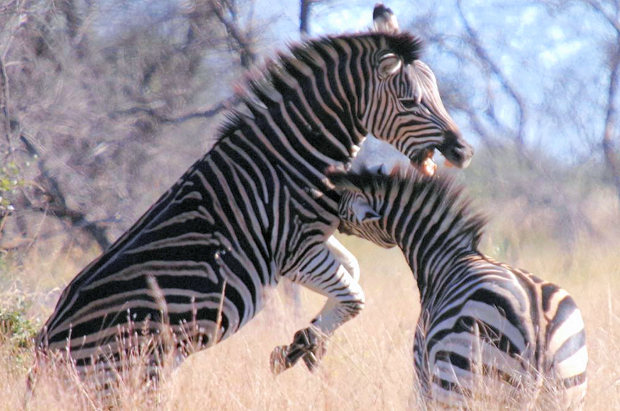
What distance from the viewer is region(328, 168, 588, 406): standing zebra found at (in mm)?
3505

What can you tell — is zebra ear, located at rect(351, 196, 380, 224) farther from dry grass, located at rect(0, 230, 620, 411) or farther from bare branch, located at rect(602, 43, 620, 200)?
bare branch, located at rect(602, 43, 620, 200)

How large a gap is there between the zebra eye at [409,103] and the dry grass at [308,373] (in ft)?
4.54

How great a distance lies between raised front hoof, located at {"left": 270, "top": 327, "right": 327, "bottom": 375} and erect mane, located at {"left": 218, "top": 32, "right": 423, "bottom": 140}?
1.27m

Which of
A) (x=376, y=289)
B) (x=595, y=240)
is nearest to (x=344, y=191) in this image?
(x=376, y=289)

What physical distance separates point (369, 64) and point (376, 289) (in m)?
6.06

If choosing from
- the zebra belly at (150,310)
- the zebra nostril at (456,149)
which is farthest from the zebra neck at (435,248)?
the zebra belly at (150,310)

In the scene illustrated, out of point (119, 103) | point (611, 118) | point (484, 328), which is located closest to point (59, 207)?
point (119, 103)

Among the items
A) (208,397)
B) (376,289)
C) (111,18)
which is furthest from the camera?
(111,18)

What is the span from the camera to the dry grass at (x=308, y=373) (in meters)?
4.14

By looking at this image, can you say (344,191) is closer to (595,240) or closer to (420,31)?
(420,31)

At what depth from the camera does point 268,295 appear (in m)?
4.72

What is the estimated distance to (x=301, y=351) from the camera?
16.1 feet

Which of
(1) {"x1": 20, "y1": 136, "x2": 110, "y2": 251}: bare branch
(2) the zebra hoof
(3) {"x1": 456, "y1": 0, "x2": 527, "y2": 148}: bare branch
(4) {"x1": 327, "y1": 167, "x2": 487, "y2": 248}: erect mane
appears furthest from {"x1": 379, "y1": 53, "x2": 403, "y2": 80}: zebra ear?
(3) {"x1": 456, "y1": 0, "x2": 527, "y2": 148}: bare branch

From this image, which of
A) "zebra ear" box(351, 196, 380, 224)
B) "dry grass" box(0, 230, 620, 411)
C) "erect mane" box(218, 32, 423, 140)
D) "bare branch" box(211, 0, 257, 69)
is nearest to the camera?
"dry grass" box(0, 230, 620, 411)
